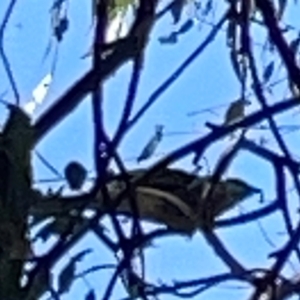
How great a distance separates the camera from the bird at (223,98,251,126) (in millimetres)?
1913

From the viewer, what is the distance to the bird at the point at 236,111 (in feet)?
6.27

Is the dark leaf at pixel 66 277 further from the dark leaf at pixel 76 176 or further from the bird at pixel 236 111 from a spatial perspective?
the bird at pixel 236 111

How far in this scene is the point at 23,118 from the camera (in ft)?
5.77

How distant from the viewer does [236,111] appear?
1926 mm

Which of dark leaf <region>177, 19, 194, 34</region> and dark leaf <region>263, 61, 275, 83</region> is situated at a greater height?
dark leaf <region>177, 19, 194, 34</region>

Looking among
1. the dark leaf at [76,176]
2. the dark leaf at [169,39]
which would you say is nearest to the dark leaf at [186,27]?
the dark leaf at [169,39]

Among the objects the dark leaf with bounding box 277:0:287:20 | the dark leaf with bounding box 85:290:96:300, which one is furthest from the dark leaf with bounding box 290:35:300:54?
the dark leaf with bounding box 85:290:96:300

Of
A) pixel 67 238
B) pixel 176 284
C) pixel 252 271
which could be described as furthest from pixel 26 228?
pixel 252 271

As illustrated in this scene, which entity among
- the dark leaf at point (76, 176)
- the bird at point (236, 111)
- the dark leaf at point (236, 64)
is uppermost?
the dark leaf at point (236, 64)

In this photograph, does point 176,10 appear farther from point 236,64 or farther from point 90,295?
point 90,295

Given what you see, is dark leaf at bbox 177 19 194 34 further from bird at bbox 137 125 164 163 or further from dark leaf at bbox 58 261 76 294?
dark leaf at bbox 58 261 76 294

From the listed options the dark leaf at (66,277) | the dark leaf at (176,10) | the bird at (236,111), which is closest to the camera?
the dark leaf at (66,277)

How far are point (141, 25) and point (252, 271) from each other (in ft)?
1.15

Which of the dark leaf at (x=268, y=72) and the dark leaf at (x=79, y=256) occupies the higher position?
the dark leaf at (x=268, y=72)
